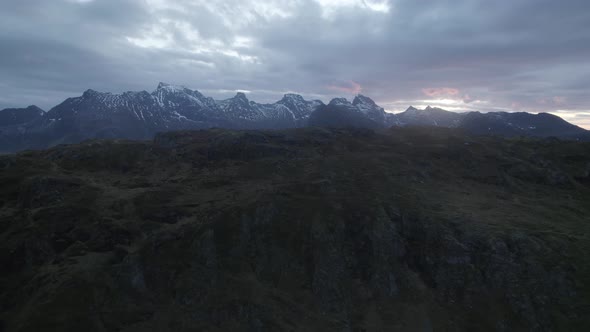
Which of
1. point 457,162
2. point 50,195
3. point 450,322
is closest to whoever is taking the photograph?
point 450,322

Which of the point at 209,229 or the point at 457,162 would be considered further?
the point at 457,162

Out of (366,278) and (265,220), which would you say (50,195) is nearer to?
(265,220)

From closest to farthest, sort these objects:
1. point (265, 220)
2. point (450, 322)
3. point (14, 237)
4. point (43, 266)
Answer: point (450, 322)
point (43, 266)
point (14, 237)
point (265, 220)

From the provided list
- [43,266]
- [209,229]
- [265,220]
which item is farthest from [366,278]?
[43,266]

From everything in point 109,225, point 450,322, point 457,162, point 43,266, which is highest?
point 457,162

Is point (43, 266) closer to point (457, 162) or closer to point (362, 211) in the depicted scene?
point (362, 211)

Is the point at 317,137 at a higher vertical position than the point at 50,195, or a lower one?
higher
